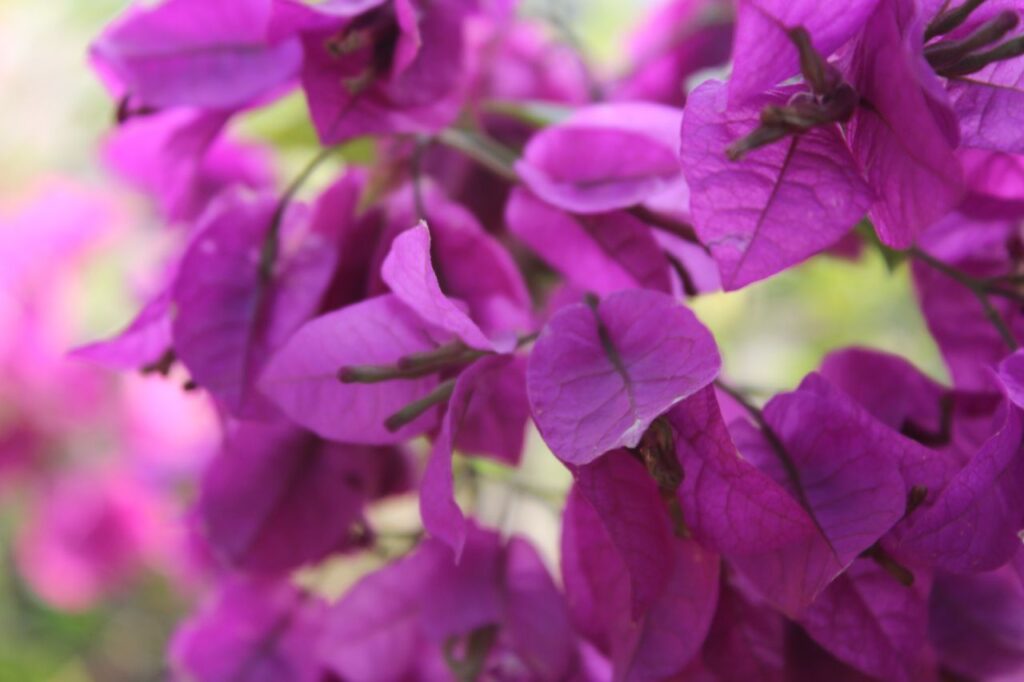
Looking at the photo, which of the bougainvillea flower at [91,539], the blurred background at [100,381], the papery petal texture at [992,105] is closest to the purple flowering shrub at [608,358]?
the papery petal texture at [992,105]

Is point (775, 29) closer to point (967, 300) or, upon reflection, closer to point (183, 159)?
point (967, 300)

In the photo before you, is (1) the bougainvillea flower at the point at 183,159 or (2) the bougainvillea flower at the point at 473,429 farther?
(1) the bougainvillea flower at the point at 183,159

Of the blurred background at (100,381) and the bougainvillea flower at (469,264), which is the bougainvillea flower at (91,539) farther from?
the bougainvillea flower at (469,264)

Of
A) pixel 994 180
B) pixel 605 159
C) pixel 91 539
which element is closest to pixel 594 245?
pixel 605 159

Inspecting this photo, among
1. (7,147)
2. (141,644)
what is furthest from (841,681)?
(7,147)

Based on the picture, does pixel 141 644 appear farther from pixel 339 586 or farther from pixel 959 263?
pixel 959 263

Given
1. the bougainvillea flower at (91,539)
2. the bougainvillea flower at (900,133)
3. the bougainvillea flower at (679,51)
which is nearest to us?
the bougainvillea flower at (900,133)
